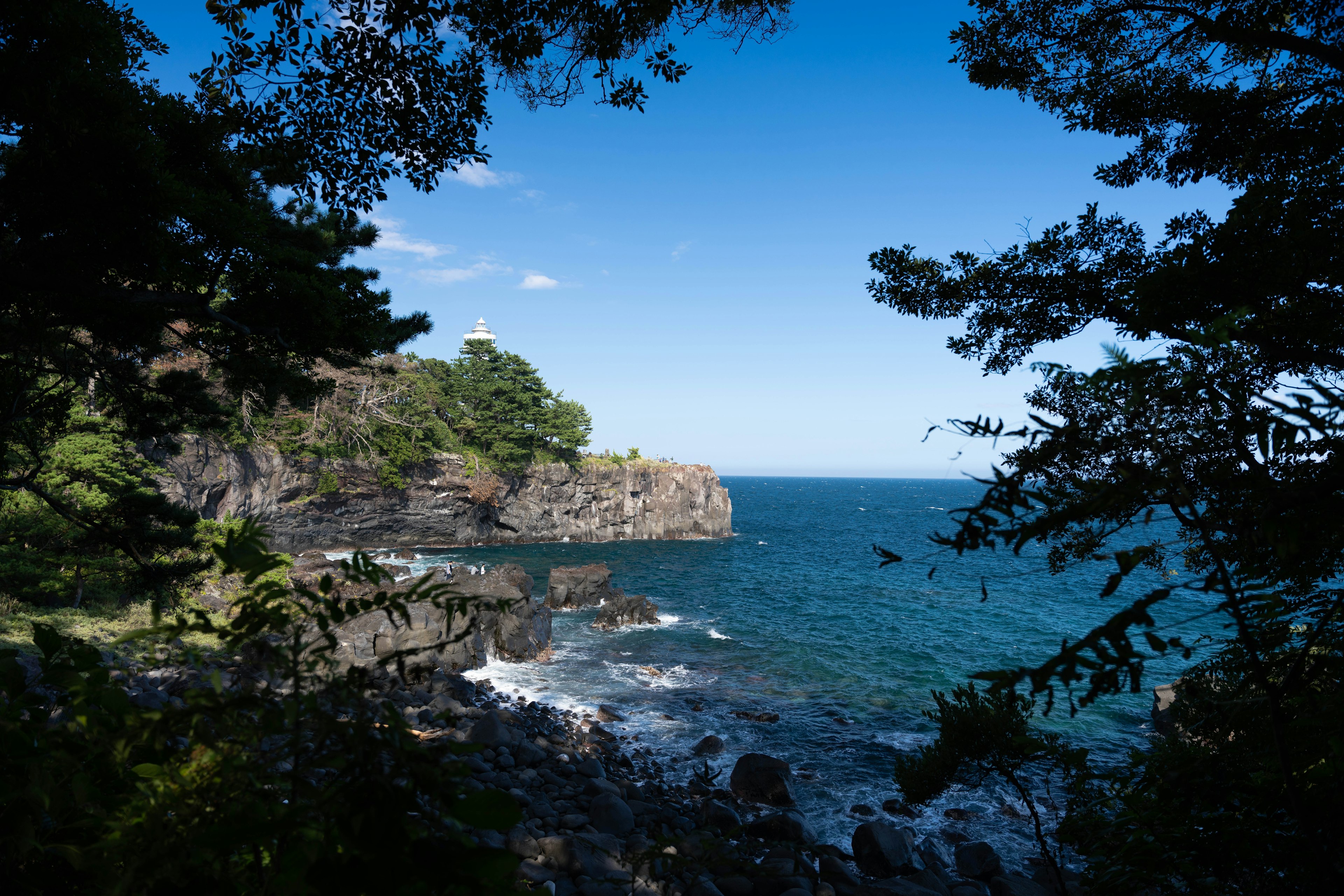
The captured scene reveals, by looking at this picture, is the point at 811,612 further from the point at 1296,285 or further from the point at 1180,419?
the point at 1180,419

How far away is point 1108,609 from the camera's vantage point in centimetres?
3497

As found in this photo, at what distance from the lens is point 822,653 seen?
25641mm

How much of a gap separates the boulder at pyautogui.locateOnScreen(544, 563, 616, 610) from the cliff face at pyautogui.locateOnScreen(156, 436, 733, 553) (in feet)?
58.9

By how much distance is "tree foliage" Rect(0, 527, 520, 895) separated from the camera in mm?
1054

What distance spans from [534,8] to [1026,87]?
16.7ft

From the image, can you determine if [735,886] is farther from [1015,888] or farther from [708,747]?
[708,747]

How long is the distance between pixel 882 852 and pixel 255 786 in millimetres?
11674

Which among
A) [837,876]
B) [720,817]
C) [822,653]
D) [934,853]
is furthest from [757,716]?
[837,876]

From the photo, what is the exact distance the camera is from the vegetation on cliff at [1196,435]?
1498mm

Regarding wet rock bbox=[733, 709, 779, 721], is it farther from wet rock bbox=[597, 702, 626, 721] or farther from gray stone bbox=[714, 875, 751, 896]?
gray stone bbox=[714, 875, 751, 896]

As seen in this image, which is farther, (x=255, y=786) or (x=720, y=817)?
(x=720, y=817)

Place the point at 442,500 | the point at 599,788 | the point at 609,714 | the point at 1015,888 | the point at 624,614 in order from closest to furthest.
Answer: the point at 1015,888 → the point at 599,788 → the point at 609,714 → the point at 624,614 → the point at 442,500

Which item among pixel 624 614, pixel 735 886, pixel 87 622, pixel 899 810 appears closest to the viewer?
pixel 735 886

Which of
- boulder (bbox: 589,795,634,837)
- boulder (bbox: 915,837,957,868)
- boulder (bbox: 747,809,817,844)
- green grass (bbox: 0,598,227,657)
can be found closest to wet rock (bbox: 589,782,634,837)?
boulder (bbox: 589,795,634,837)
